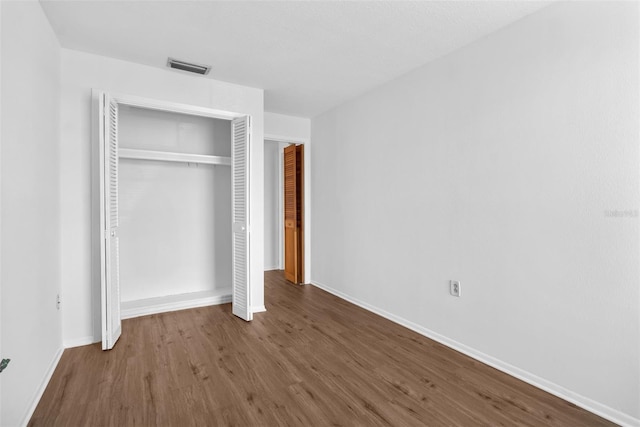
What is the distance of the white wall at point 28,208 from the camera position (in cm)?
164

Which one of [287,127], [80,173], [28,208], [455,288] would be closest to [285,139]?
[287,127]

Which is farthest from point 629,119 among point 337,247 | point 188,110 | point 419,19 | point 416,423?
point 188,110

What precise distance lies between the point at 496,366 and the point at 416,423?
101 cm

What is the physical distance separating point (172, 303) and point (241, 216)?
1.29m

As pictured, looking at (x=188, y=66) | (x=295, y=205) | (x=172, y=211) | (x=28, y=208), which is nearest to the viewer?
(x=28, y=208)

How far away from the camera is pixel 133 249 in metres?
3.73

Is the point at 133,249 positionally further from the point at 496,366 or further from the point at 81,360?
the point at 496,366

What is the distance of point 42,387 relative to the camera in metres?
2.10

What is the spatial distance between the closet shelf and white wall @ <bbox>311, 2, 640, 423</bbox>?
196 cm

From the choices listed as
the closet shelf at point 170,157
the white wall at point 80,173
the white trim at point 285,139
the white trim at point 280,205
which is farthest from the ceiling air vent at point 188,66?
the white trim at point 280,205

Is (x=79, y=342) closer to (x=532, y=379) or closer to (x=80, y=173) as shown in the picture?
(x=80, y=173)

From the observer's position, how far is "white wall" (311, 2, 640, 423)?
186 cm

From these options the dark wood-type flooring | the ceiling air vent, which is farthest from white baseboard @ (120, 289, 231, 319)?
the ceiling air vent

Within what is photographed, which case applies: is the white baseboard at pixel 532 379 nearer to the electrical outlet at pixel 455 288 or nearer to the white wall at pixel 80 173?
the electrical outlet at pixel 455 288
